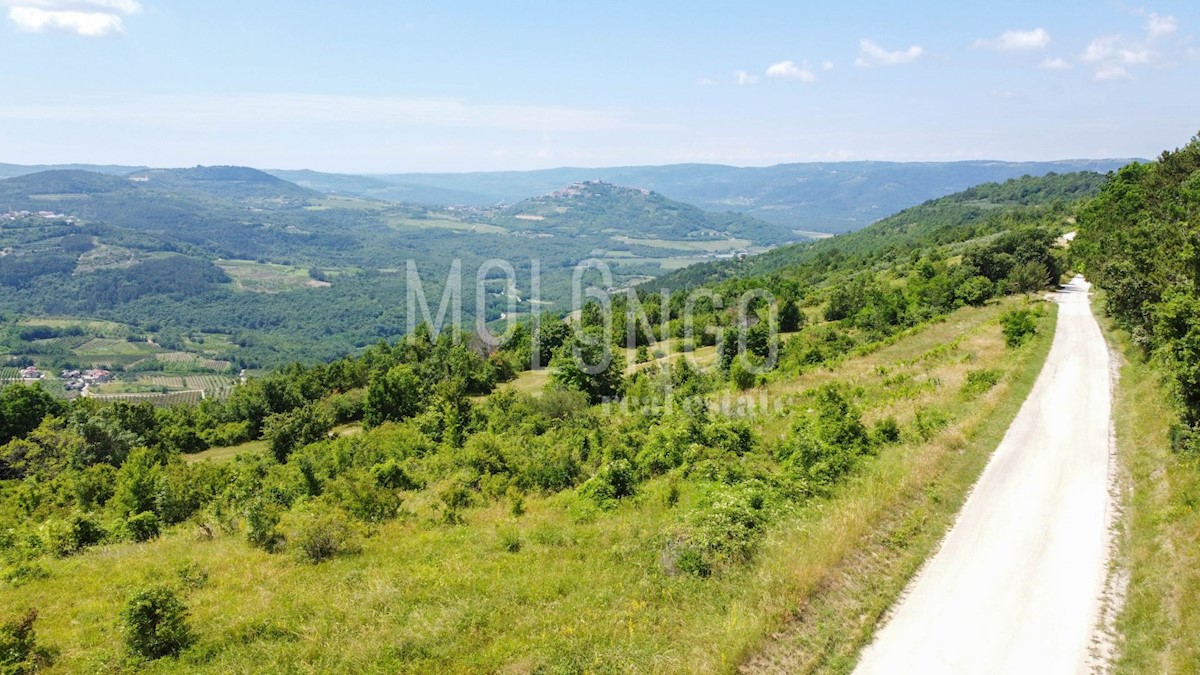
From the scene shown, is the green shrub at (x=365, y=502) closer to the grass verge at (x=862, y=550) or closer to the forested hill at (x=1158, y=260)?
the grass verge at (x=862, y=550)

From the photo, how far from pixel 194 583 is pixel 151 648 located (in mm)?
3912

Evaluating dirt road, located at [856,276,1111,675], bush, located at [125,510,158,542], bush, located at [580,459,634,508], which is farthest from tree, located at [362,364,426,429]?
dirt road, located at [856,276,1111,675]

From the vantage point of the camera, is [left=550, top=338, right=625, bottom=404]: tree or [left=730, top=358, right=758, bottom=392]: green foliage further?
[left=550, top=338, right=625, bottom=404]: tree

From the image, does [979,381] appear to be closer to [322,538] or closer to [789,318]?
[322,538]

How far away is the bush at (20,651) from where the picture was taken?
34.8 ft

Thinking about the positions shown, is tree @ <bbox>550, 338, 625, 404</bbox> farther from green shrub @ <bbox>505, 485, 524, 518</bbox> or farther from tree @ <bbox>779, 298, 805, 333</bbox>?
tree @ <bbox>779, 298, 805, 333</bbox>

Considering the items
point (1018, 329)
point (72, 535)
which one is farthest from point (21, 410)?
point (1018, 329)

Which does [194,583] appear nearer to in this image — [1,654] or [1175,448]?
[1,654]

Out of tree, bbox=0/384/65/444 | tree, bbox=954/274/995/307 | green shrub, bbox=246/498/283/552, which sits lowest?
tree, bbox=0/384/65/444

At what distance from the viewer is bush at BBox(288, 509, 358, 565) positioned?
1628 cm

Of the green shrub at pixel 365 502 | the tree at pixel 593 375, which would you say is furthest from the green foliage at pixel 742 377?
the green shrub at pixel 365 502

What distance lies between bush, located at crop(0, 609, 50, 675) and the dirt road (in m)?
14.4

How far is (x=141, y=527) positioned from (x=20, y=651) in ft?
43.4

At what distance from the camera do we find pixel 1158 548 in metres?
12.8
